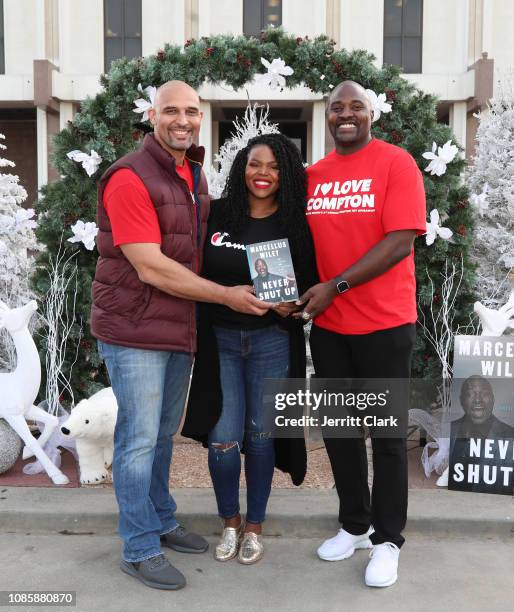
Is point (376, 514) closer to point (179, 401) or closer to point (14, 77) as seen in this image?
point (179, 401)

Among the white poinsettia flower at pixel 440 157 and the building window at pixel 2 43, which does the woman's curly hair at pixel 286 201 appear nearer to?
the white poinsettia flower at pixel 440 157

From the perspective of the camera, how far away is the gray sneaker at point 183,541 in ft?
11.0

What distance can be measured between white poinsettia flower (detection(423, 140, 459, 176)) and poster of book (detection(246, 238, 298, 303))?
82.0 inches

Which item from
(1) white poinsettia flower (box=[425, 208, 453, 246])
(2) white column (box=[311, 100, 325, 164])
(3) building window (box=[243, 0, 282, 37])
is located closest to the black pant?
(1) white poinsettia flower (box=[425, 208, 453, 246])

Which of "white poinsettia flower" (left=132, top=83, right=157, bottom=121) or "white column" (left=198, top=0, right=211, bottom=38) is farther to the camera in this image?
"white column" (left=198, top=0, right=211, bottom=38)

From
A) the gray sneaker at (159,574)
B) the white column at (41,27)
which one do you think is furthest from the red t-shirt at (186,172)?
the white column at (41,27)

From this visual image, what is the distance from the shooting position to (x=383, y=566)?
2988mm

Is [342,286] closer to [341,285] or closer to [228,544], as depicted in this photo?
[341,285]

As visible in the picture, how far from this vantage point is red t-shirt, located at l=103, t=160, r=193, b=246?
109 inches

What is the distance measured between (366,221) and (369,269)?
0.23 metres

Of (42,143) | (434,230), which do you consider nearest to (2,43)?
(42,143)

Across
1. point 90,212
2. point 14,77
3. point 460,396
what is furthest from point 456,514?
point 14,77

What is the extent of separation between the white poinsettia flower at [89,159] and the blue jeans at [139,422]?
1.93m

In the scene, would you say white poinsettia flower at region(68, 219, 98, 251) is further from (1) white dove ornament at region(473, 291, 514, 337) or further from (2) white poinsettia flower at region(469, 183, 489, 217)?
(2) white poinsettia flower at region(469, 183, 489, 217)
